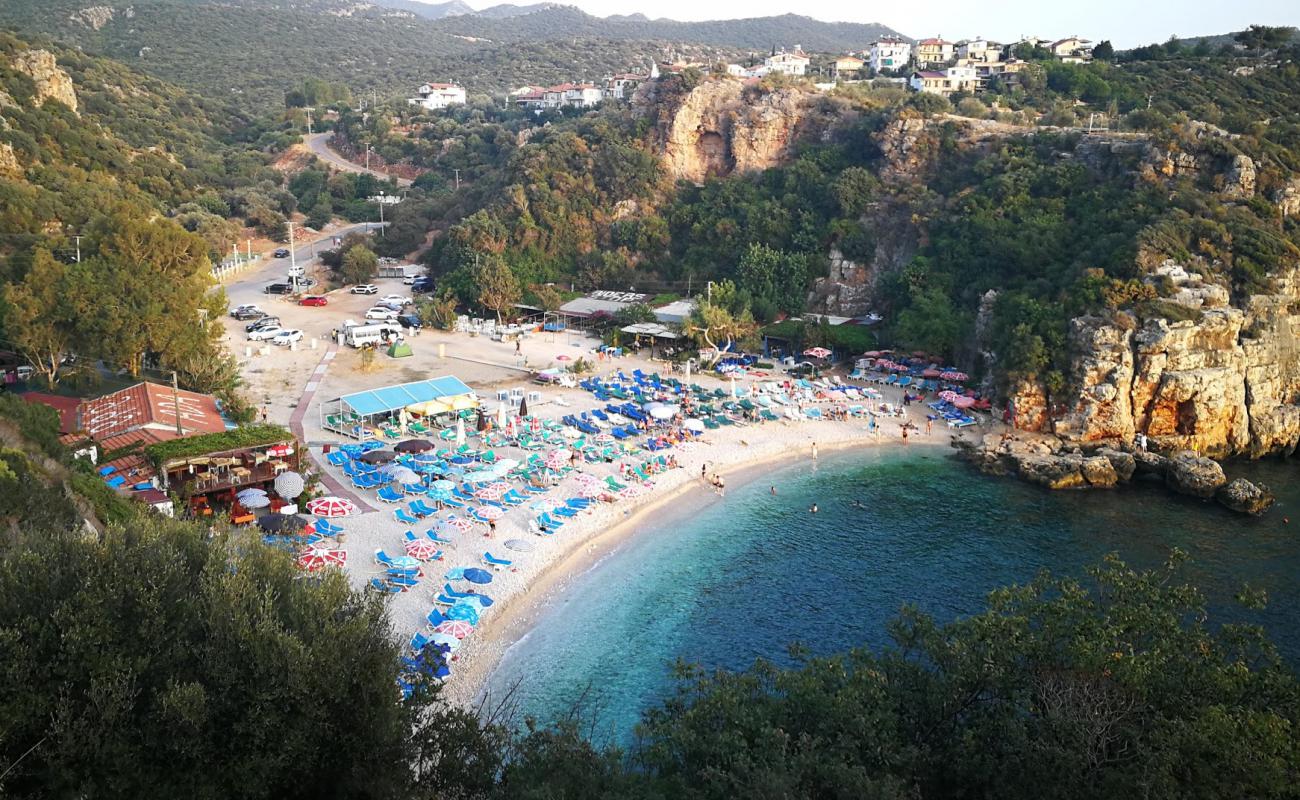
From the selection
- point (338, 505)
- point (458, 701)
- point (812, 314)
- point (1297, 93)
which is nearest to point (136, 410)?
point (338, 505)

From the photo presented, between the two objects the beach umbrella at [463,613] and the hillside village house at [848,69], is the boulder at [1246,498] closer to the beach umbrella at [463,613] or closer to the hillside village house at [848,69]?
the beach umbrella at [463,613]

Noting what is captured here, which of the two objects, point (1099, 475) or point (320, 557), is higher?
point (320, 557)

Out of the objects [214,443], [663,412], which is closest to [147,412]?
[214,443]

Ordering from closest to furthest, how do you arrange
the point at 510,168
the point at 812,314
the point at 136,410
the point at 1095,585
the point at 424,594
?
the point at 424,594 → the point at 1095,585 → the point at 136,410 → the point at 812,314 → the point at 510,168

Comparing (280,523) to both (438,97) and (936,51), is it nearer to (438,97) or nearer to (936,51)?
(936,51)

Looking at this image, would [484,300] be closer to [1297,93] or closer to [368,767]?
[368,767]

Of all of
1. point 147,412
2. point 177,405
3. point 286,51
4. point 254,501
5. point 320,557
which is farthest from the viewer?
point 286,51
